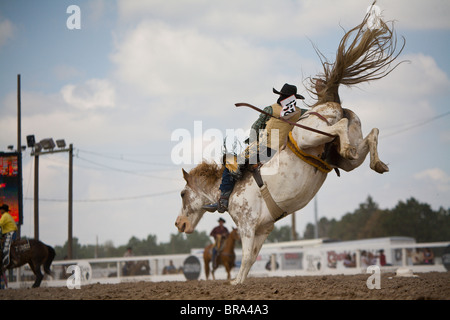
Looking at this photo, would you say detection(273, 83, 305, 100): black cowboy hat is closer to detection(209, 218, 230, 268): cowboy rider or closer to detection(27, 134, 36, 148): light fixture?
detection(209, 218, 230, 268): cowboy rider

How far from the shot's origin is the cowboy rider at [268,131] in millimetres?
7438

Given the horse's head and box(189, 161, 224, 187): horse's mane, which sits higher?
box(189, 161, 224, 187): horse's mane

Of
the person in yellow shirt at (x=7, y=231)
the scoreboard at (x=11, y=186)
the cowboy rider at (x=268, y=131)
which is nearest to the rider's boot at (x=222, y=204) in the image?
the cowboy rider at (x=268, y=131)

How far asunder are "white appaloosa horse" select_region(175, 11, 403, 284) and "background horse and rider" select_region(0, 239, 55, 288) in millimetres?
8618

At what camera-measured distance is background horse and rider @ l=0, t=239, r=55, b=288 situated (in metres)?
14.0

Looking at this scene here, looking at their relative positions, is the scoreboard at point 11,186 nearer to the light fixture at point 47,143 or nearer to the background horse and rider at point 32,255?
the background horse and rider at point 32,255

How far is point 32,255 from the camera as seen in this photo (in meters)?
14.4

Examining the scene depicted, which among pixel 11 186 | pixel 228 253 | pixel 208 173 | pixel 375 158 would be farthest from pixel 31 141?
pixel 375 158

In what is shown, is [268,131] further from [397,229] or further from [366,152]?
[397,229]

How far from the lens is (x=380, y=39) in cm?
703

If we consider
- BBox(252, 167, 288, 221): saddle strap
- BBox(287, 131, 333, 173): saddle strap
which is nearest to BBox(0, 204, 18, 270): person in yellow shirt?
BBox(252, 167, 288, 221): saddle strap

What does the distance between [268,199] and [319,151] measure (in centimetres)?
108

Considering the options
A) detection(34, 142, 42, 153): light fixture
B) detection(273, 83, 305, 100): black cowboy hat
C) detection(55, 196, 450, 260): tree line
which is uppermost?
detection(34, 142, 42, 153): light fixture

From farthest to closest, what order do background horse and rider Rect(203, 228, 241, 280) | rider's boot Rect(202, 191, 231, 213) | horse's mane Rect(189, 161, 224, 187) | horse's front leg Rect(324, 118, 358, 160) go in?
background horse and rider Rect(203, 228, 241, 280) → horse's mane Rect(189, 161, 224, 187) → rider's boot Rect(202, 191, 231, 213) → horse's front leg Rect(324, 118, 358, 160)
